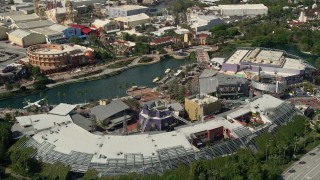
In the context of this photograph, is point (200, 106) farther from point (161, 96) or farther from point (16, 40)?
point (16, 40)

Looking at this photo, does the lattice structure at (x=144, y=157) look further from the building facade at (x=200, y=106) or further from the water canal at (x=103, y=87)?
the water canal at (x=103, y=87)

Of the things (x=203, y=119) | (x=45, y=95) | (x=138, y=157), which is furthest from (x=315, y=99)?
(x=45, y=95)

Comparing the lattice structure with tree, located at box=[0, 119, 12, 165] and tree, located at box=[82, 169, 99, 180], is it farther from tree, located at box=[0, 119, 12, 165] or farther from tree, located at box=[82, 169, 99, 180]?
tree, located at box=[0, 119, 12, 165]

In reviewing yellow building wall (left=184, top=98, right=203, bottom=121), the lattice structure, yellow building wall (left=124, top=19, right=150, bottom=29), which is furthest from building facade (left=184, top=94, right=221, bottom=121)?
yellow building wall (left=124, top=19, right=150, bottom=29)

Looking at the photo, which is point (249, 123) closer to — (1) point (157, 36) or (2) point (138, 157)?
(2) point (138, 157)

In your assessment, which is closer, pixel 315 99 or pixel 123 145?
pixel 123 145
